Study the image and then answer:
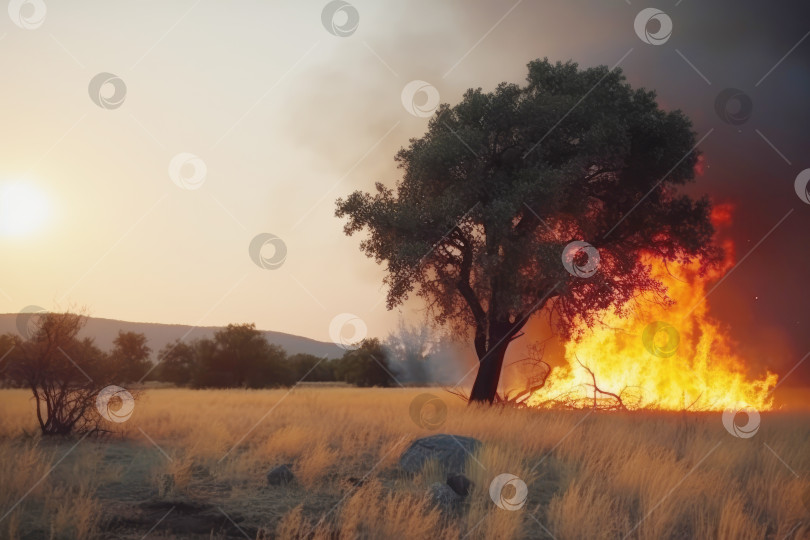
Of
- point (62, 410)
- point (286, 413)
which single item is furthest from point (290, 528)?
point (286, 413)

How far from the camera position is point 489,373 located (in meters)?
22.3

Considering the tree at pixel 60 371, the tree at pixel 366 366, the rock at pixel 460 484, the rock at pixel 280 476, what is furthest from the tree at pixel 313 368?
the rock at pixel 460 484

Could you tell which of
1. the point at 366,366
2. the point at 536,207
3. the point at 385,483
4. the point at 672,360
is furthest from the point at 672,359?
the point at 366,366

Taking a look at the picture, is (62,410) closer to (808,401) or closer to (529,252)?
(529,252)

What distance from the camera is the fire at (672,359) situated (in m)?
25.7

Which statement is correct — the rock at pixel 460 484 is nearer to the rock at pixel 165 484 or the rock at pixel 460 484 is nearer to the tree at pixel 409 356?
the rock at pixel 165 484

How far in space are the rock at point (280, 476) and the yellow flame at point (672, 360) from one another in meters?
16.1

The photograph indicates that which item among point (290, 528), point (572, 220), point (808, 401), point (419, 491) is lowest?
point (290, 528)

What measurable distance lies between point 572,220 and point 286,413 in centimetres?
1203

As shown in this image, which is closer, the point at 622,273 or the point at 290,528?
the point at 290,528

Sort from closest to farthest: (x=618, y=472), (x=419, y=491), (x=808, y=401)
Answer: (x=419, y=491) < (x=618, y=472) < (x=808, y=401)

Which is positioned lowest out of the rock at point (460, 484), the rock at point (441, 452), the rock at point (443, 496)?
the rock at point (443, 496)

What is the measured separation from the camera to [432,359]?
57.8 m

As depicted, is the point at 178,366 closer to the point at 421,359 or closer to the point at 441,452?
the point at 421,359
